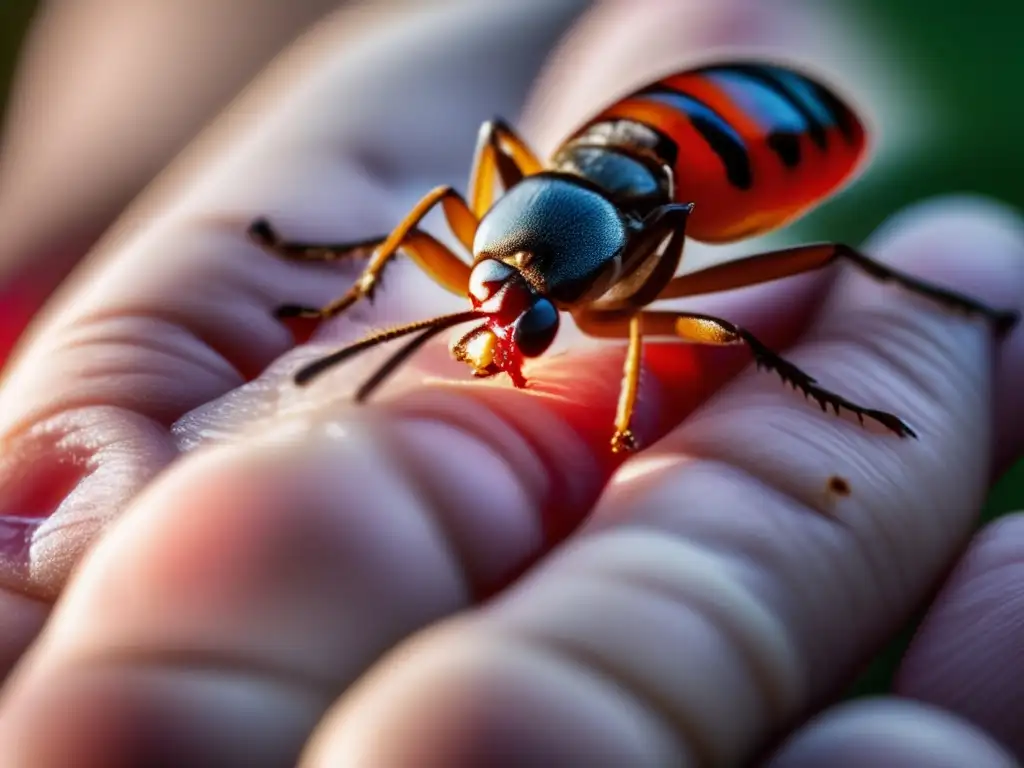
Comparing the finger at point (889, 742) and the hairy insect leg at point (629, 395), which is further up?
the hairy insect leg at point (629, 395)

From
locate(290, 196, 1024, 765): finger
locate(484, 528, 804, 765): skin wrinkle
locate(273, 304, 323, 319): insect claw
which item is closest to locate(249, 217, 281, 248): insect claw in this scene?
locate(273, 304, 323, 319): insect claw

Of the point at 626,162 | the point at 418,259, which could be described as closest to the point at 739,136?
the point at 626,162

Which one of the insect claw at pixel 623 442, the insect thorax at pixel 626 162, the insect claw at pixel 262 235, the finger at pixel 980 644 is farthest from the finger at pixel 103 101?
the finger at pixel 980 644

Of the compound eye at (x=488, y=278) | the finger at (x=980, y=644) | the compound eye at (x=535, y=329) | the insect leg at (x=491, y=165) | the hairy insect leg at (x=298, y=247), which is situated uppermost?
the insect leg at (x=491, y=165)

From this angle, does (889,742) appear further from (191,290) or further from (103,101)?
(103,101)

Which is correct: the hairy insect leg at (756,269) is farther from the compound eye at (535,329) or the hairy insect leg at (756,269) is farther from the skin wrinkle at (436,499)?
the skin wrinkle at (436,499)

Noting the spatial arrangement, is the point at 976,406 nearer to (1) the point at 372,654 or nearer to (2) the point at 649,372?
(2) the point at 649,372
